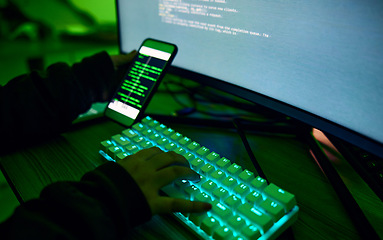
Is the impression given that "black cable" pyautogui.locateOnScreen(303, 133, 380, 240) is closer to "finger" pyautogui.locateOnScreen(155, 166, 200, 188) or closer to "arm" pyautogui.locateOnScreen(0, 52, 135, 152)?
"finger" pyautogui.locateOnScreen(155, 166, 200, 188)

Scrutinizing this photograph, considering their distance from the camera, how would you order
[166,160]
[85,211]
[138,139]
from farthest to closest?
[138,139]
[166,160]
[85,211]

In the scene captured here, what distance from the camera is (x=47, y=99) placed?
0.56 m

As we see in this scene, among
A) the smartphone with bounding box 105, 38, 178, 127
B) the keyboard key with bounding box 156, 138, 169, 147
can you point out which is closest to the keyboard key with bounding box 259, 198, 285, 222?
the keyboard key with bounding box 156, 138, 169, 147

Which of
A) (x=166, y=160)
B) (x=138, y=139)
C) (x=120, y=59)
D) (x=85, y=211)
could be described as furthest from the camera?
(x=120, y=59)

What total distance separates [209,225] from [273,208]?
3.4 inches

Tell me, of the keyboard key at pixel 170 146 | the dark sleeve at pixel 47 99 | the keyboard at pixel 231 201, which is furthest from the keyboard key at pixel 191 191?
the dark sleeve at pixel 47 99

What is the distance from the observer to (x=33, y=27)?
192cm

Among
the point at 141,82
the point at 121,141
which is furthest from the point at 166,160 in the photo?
the point at 141,82

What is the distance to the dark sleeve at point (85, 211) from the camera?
11.8 inches

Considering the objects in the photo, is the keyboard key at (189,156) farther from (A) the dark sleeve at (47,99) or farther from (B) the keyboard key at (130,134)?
(A) the dark sleeve at (47,99)

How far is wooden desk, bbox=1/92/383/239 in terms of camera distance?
38 centimetres

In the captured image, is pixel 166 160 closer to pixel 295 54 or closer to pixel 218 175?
pixel 218 175

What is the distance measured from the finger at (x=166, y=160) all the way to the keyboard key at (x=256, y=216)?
116mm

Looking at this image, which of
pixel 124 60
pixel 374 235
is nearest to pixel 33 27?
pixel 124 60
